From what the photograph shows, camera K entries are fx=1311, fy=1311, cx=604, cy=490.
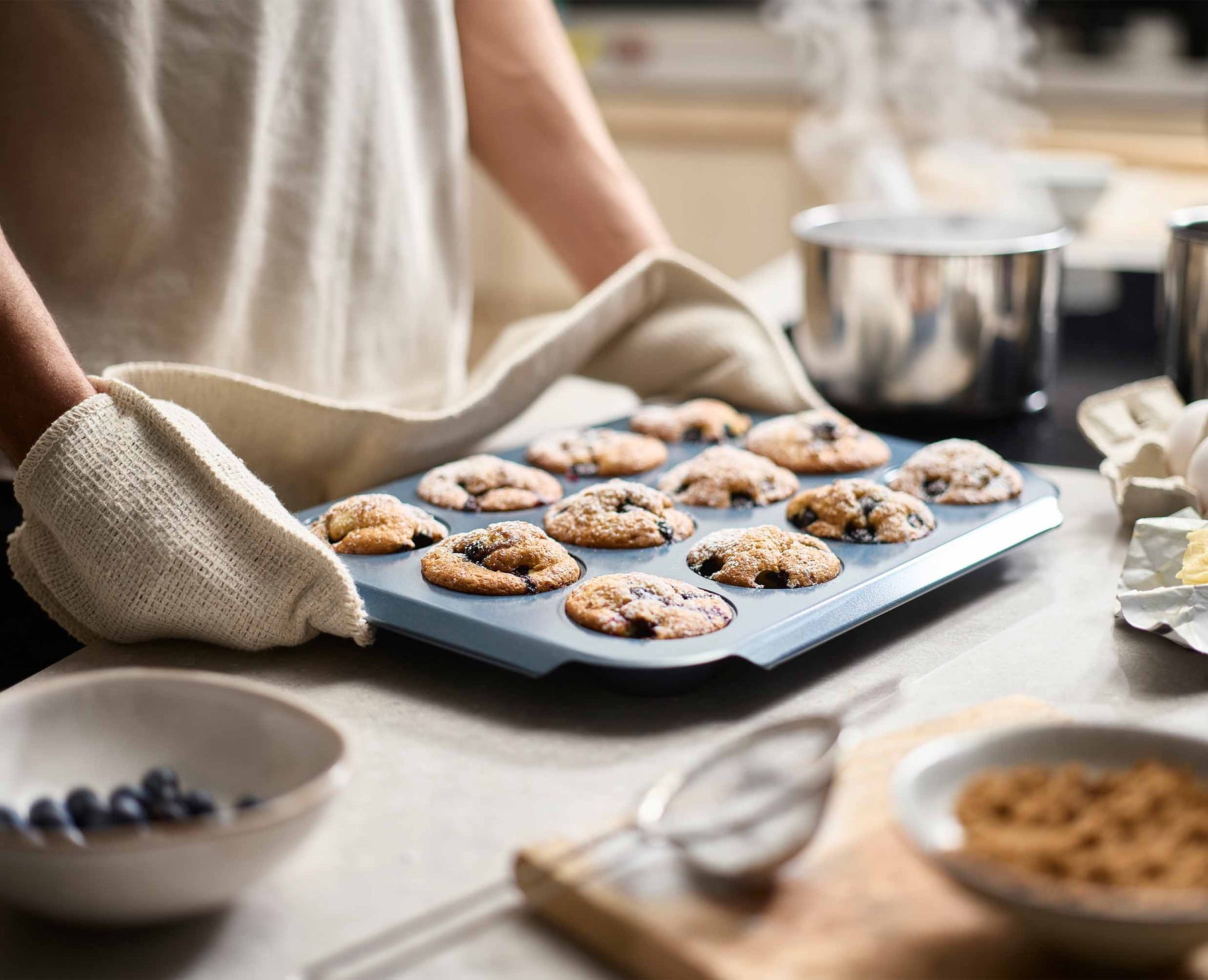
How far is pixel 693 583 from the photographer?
109 centimetres

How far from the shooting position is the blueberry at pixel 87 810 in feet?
2.24

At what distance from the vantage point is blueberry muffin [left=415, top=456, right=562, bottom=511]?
50.4 inches

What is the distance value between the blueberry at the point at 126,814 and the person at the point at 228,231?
32 cm

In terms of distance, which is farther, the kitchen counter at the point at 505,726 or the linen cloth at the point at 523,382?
the linen cloth at the point at 523,382

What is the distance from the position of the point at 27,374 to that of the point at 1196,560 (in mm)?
930

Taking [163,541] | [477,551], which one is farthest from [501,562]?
[163,541]

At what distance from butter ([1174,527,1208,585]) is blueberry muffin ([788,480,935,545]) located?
22 centimetres

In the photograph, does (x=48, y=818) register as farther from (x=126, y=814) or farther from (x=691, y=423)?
(x=691, y=423)

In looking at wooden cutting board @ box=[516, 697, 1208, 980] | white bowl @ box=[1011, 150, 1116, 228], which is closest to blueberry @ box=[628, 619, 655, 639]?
wooden cutting board @ box=[516, 697, 1208, 980]

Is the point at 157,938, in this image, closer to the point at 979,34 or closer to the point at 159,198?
the point at 159,198

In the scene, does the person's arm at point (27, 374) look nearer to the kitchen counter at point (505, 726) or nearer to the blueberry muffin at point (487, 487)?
the kitchen counter at point (505, 726)

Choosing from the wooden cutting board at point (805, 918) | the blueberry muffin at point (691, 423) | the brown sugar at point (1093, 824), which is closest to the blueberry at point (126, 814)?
the wooden cutting board at point (805, 918)

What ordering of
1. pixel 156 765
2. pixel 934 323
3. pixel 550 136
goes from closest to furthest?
pixel 156 765 < pixel 934 323 < pixel 550 136

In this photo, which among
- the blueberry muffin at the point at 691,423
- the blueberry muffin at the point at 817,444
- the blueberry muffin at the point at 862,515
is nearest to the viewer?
the blueberry muffin at the point at 862,515
